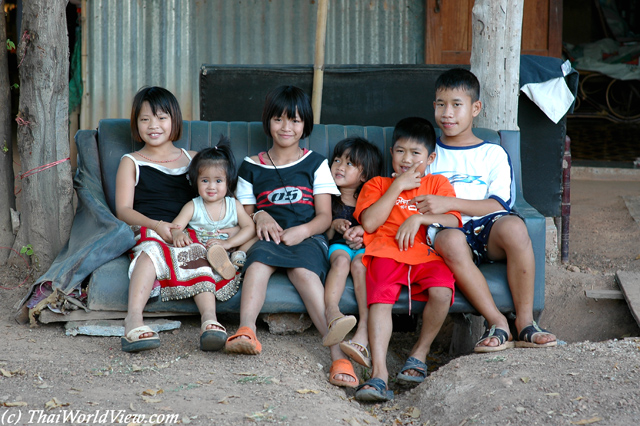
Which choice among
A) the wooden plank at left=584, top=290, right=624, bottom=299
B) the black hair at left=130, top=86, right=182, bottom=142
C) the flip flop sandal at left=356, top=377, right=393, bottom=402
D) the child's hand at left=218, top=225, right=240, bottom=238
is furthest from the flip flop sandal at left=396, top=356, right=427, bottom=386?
the black hair at left=130, top=86, right=182, bottom=142

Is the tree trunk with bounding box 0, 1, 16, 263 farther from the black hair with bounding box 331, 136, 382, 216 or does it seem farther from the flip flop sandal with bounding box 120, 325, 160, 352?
the black hair with bounding box 331, 136, 382, 216

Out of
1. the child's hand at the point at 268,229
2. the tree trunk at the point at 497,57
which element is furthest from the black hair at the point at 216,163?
the tree trunk at the point at 497,57

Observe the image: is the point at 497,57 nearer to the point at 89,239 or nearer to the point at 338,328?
the point at 338,328

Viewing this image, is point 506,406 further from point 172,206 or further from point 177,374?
point 172,206

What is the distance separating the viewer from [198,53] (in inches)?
248

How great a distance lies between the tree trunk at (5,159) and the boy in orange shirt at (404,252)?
7.39 feet

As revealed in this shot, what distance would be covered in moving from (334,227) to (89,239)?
1233 mm

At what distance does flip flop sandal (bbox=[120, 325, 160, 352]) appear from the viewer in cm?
267

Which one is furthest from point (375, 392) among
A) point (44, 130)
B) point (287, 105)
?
point (44, 130)

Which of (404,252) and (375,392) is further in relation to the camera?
(404,252)

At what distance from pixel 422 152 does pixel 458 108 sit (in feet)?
1.07

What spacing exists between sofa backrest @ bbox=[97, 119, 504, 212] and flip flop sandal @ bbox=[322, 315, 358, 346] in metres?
1.17

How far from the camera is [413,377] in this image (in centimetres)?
284

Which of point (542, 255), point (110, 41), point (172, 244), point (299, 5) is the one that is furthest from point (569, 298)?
point (110, 41)
